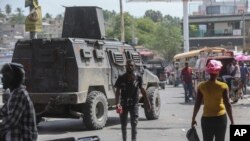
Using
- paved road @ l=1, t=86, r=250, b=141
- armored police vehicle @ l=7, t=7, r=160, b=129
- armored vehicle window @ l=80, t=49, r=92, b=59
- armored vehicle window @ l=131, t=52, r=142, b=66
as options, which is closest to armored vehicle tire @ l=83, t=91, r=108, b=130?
armored police vehicle @ l=7, t=7, r=160, b=129

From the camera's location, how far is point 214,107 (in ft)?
25.8

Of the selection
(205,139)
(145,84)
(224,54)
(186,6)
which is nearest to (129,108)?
(205,139)

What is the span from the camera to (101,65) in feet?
50.7

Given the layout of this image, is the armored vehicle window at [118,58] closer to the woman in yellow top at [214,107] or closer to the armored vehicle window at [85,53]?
the armored vehicle window at [85,53]

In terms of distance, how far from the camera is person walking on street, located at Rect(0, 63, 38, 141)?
5.51m

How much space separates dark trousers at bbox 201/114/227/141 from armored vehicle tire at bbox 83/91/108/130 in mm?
6790

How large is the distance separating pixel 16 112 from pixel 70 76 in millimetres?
8861

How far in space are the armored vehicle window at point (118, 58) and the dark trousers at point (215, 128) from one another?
8.26 m

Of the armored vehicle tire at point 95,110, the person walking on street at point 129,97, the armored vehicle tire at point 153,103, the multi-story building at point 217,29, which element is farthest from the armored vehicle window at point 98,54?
the multi-story building at point 217,29

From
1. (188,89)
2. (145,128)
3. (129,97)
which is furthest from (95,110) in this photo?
(188,89)

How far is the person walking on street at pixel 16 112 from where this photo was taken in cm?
551

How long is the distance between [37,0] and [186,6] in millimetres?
44198

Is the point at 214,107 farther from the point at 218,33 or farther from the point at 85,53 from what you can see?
the point at 218,33

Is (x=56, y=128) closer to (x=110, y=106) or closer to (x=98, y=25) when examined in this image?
(x=110, y=106)
